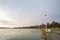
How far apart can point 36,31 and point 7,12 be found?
0.51 metres

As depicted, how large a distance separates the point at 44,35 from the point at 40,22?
0.20 metres

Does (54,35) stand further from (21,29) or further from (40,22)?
(21,29)

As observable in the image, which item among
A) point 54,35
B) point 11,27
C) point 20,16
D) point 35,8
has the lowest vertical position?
point 54,35

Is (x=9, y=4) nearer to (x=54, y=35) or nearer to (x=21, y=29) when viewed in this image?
(x=21, y=29)

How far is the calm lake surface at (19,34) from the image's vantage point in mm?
1665

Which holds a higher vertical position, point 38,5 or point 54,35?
point 38,5

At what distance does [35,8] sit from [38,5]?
0.06m

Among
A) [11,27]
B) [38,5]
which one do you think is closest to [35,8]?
[38,5]

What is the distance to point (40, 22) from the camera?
168cm

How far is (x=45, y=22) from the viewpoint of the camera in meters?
1.67

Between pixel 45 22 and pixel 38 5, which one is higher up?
pixel 38 5

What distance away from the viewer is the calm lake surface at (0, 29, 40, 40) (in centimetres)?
167

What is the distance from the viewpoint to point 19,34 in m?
1.67

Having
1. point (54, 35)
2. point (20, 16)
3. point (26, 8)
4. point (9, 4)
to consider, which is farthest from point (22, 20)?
point (54, 35)
